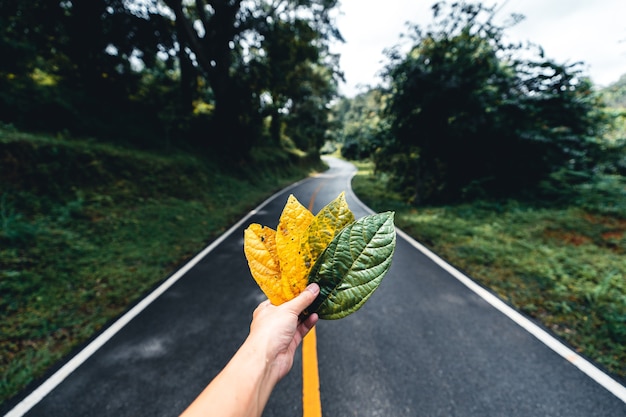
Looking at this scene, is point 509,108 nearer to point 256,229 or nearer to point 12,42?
point 256,229

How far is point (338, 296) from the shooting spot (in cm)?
84

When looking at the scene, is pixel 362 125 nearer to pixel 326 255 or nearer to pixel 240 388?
pixel 326 255

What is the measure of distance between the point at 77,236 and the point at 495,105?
10.9 meters

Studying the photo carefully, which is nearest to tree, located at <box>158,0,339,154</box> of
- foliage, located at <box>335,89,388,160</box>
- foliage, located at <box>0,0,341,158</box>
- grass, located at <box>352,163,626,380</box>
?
foliage, located at <box>0,0,341,158</box>

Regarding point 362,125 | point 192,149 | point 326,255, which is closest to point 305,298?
point 326,255

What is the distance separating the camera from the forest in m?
3.55

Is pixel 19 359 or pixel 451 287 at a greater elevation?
pixel 451 287

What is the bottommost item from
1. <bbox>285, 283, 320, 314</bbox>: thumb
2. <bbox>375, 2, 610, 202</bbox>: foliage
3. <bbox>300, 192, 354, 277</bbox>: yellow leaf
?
<bbox>285, 283, 320, 314</bbox>: thumb

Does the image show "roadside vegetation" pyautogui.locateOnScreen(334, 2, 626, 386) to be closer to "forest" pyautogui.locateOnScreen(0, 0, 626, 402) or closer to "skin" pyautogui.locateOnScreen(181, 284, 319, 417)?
"forest" pyautogui.locateOnScreen(0, 0, 626, 402)

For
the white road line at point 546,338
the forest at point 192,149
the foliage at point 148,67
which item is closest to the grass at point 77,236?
the forest at point 192,149

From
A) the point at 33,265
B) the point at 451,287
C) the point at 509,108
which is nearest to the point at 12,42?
the point at 33,265

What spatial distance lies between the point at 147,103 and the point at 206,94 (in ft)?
19.7

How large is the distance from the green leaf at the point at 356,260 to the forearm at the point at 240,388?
39 cm

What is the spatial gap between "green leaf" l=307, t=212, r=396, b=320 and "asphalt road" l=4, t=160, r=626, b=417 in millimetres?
1705
